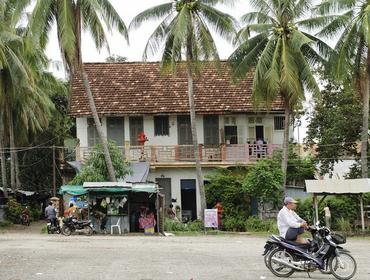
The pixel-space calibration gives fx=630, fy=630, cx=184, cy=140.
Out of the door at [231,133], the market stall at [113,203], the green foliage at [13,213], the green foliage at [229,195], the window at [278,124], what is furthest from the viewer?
the window at [278,124]

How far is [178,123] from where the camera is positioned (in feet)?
116

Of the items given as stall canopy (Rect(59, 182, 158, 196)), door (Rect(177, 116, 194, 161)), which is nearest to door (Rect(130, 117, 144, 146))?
door (Rect(177, 116, 194, 161))

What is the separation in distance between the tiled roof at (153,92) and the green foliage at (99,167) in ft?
14.8

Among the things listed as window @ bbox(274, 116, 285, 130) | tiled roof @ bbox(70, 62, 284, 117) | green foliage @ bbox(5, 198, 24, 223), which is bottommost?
green foliage @ bbox(5, 198, 24, 223)

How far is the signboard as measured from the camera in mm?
27875

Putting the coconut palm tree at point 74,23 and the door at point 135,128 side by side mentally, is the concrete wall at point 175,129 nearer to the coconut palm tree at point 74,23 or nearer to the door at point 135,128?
the door at point 135,128

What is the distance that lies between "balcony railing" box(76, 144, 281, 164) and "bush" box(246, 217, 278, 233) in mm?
4897

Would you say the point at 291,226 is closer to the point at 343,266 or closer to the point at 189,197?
the point at 343,266

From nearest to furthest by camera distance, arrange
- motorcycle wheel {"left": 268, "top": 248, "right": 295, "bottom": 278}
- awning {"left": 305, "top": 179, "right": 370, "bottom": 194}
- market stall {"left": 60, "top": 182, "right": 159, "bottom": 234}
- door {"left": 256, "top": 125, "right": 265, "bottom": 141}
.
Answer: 1. motorcycle wheel {"left": 268, "top": 248, "right": 295, "bottom": 278}
2. awning {"left": 305, "top": 179, "right": 370, "bottom": 194}
3. market stall {"left": 60, "top": 182, "right": 159, "bottom": 234}
4. door {"left": 256, "top": 125, "right": 265, "bottom": 141}

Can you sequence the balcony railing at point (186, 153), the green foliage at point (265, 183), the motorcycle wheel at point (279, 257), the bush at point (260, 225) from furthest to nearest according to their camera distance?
the balcony railing at point (186, 153), the green foliage at point (265, 183), the bush at point (260, 225), the motorcycle wheel at point (279, 257)

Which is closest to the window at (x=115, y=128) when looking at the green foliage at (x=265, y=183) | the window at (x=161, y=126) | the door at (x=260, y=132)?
the window at (x=161, y=126)

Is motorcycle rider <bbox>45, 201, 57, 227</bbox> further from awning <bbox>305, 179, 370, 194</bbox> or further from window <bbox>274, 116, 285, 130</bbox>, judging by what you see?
window <bbox>274, 116, 285, 130</bbox>

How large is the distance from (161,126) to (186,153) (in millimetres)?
2336

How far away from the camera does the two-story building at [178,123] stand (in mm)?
34094
